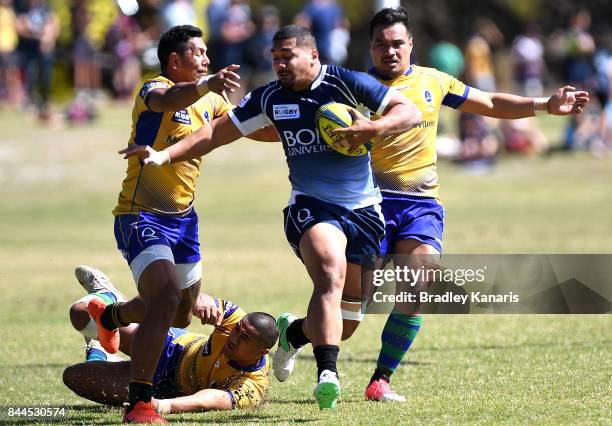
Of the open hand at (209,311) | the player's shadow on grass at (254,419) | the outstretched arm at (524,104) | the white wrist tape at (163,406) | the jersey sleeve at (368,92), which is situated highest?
the jersey sleeve at (368,92)

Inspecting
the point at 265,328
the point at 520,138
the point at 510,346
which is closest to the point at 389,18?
the point at 265,328

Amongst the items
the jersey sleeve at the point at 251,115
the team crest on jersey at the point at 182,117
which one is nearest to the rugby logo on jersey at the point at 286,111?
the jersey sleeve at the point at 251,115

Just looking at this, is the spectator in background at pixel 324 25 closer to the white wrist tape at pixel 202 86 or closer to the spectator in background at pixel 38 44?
the spectator in background at pixel 38 44

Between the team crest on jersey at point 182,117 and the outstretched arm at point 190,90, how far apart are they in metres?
0.30

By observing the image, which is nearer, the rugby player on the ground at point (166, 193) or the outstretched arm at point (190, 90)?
the outstretched arm at point (190, 90)

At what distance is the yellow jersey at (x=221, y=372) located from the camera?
7.66m

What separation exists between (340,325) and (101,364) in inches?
65.2

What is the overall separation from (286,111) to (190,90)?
586 mm

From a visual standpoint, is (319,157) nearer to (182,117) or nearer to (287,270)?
(182,117)

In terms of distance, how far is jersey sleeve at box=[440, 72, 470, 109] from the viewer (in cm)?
859

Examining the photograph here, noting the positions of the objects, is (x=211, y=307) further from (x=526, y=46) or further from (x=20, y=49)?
(x=526, y=46)

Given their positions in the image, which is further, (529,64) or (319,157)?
(529,64)

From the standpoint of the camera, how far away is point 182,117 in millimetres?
7887

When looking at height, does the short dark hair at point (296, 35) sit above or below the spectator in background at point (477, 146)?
above
